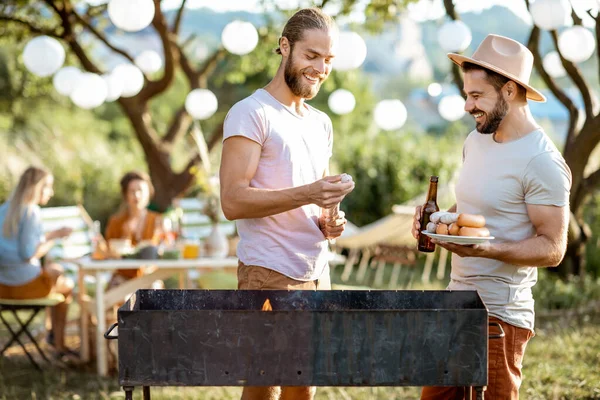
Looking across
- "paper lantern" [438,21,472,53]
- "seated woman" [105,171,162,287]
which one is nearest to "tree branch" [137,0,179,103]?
"seated woman" [105,171,162,287]

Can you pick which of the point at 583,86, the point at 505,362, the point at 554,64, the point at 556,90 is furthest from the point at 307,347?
the point at 556,90

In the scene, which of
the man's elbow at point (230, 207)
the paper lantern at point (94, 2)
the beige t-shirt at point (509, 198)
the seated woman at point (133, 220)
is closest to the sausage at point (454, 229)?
the beige t-shirt at point (509, 198)

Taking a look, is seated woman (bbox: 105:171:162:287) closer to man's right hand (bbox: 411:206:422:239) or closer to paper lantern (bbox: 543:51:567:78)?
man's right hand (bbox: 411:206:422:239)

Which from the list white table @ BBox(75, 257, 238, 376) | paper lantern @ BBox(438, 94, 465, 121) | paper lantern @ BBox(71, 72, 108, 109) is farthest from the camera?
paper lantern @ BBox(438, 94, 465, 121)

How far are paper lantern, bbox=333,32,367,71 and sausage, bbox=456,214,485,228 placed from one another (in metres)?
3.92

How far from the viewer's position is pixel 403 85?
59156mm

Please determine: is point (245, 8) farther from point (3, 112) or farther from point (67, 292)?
point (3, 112)

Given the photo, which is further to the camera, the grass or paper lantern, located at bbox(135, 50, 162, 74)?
paper lantern, located at bbox(135, 50, 162, 74)

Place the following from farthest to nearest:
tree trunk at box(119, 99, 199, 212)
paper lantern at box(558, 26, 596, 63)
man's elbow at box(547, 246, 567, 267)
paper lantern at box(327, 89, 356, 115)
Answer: tree trunk at box(119, 99, 199, 212) → paper lantern at box(327, 89, 356, 115) → paper lantern at box(558, 26, 596, 63) → man's elbow at box(547, 246, 567, 267)

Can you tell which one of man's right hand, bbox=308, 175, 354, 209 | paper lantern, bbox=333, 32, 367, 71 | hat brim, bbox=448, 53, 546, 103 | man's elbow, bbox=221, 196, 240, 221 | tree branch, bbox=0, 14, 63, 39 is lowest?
man's elbow, bbox=221, 196, 240, 221

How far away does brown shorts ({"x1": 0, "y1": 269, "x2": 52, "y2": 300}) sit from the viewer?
545 centimetres

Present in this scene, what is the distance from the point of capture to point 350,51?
636 centimetres

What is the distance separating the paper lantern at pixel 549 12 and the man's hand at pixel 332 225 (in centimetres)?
323

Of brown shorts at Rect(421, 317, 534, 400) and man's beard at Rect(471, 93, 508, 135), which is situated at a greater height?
man's beard at Rect(471, 93, 508, 135)
